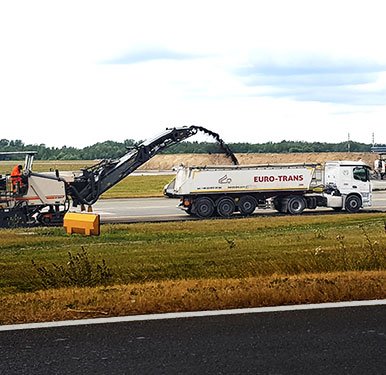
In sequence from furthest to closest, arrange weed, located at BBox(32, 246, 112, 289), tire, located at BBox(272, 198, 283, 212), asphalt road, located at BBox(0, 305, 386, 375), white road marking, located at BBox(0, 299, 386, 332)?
tire, located at BBox(272, 198, 283, 212), weed, located at BBox(32, 246, 112, 289), white road marking, located at BBox(0, 299, 386, 332), asphalt road, located at BBox(0, 305, 386, 375)

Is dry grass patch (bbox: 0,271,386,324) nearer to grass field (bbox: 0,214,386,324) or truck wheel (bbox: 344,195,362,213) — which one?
grass field (bbox: 0,214,386,324)

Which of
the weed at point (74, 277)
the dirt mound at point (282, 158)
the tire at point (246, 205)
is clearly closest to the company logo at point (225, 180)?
the tire at point (246, 205)

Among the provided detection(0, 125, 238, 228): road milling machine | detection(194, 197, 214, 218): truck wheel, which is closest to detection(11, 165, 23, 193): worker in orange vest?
detection(0, 125, 238, 228): road milling machine

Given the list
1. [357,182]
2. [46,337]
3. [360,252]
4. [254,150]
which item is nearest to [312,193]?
[357,182]

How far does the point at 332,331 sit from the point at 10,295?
3691 mm

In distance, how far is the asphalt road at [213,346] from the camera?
4801 millimetres

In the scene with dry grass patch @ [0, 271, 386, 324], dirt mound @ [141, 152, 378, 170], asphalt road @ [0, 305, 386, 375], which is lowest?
asphalt road @ [0, 305, 386, 375]

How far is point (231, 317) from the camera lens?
616cm

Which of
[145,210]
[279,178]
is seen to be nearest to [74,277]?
[279,178]

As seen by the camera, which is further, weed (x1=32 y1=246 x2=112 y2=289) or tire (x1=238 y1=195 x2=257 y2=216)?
tire (x1=238 y1=195 x2=257 y2=216)

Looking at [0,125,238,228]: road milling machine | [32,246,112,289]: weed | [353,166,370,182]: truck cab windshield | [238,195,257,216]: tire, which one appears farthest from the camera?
[353,166,370,182]: truck cab windshield

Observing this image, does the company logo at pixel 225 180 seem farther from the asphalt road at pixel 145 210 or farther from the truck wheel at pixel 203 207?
the asphalt road at pixel 145 210

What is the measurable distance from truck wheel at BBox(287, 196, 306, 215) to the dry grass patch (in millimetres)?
21938

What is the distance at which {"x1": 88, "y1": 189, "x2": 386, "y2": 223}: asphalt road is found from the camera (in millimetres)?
28938
